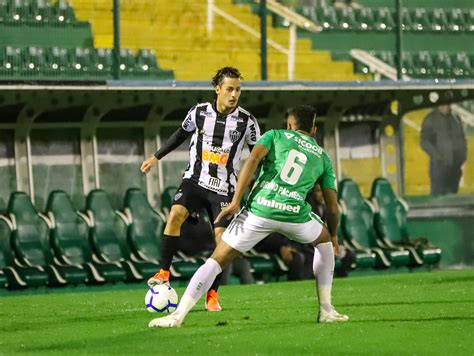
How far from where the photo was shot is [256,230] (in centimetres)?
1003

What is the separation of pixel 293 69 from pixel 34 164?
3970mm

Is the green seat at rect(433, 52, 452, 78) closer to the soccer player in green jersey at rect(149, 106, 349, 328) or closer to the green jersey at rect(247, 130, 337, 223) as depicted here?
the soccer player in green jersey at rect(149, 106, 349, 328)

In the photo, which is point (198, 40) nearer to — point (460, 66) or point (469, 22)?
point (460, 66)

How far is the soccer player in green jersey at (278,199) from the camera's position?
995cm

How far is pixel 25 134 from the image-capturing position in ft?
60.1

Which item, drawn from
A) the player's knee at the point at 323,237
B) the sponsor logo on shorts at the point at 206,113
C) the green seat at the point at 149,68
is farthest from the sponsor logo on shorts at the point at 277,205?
the green seat at the point at 149,68

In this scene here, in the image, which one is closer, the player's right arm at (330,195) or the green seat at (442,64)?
the player's right arm at (330,195)

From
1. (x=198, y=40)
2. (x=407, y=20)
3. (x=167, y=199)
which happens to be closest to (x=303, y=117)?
(x=167, y=199)

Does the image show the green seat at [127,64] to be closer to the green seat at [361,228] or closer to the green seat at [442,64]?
the green seat at [361,228]

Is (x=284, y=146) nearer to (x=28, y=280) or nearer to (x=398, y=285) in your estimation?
(x=398, y=285)

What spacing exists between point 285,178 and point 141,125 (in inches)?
369

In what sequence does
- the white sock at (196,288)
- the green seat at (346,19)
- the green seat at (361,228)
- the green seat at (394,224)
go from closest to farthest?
the white sock at (196,288) < the green seat at (361,228) < the green seat at (394,224) < the green seat at (346,19)

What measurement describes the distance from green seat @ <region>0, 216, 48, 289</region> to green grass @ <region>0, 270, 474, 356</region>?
60.6 inches

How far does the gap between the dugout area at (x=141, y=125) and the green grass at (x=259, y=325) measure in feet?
10.6
